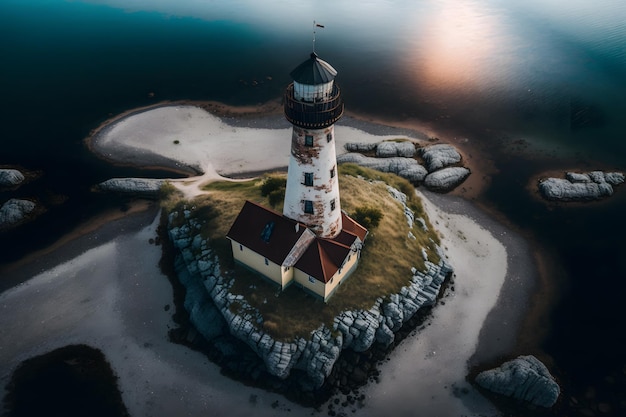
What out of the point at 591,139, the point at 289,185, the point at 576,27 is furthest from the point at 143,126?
the point at 576,27

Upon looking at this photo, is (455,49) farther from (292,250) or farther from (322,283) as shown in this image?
(322,283)

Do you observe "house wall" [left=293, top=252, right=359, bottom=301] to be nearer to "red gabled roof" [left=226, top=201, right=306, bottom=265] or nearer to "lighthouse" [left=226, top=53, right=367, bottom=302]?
"lighthouse" [left=226, top=53, right=367, bottom=302]

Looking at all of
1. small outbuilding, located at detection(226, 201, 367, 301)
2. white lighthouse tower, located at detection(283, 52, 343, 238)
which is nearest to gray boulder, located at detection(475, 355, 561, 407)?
small outbuilding, located at detection(226, 201, 367, 301)

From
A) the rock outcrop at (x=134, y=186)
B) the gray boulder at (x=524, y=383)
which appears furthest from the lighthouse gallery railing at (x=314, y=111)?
the rock outcrop at (x=134, y=186)

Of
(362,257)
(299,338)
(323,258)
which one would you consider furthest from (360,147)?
(299,338)

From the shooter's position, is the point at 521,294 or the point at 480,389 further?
the point at 521,294

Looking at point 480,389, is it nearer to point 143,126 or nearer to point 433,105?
point 433,105
